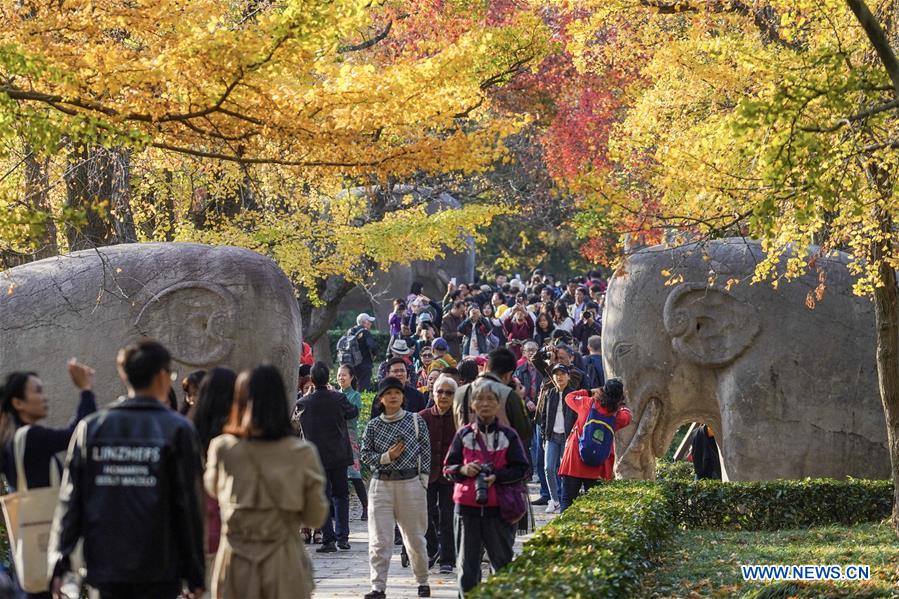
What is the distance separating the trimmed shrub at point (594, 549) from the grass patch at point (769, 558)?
21cm

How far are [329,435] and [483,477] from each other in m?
4.29

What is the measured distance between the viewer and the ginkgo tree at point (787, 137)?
26.5 ft

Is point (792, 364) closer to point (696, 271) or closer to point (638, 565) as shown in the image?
point (696, 271)

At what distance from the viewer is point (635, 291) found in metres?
13.5

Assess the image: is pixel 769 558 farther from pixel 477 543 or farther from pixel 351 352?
pixel 351 352

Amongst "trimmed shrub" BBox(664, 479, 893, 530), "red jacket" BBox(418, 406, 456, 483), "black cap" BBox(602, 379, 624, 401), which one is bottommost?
"trimmed shrub" BBox(664, 479, 893, 530)

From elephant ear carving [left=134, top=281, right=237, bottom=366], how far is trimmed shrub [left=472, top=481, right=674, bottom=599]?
3.23 metres

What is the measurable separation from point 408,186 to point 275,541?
19.7 metres

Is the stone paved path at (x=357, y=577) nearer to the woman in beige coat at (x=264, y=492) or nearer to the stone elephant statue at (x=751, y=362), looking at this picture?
the stone elephant statue at (x=751, y=362)

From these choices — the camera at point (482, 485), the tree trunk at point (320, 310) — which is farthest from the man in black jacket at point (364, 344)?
the camera at point (482, 485)

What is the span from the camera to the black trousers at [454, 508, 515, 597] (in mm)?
8922

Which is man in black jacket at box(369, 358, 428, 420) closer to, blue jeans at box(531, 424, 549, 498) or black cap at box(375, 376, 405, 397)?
black cap at box(375, 376, 405, 397)

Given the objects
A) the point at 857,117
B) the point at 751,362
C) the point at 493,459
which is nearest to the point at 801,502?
the point at 751,362

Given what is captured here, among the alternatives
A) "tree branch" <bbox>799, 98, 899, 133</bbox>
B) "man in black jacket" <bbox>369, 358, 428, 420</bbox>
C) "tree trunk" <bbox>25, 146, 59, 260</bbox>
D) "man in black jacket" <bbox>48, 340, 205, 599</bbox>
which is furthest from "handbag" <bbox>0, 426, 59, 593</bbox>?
"man in black jacket" <bbox>369, 358, 428, 420</bbox>
